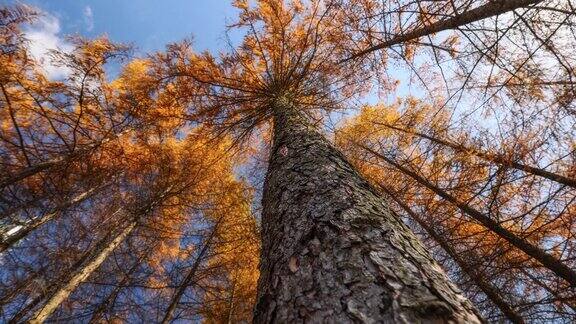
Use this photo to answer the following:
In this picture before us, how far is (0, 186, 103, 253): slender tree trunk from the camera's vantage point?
5.64m

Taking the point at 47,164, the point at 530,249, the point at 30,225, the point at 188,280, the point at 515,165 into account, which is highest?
the point at 515,165

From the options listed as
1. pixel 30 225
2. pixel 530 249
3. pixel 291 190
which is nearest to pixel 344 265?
pixel 291 190

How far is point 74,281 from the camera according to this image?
559 cm

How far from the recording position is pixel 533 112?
16.2 feet

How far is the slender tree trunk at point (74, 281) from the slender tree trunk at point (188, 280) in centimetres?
151

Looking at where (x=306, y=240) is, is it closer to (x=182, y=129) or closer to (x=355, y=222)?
(x=355, y=222)

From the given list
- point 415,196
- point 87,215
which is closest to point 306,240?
point 415,196

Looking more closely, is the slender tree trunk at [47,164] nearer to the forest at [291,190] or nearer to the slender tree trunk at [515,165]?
the forest at [291,190]

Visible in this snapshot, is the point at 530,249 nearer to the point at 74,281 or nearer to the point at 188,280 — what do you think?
the point at 188,280

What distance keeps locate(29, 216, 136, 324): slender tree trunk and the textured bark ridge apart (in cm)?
461

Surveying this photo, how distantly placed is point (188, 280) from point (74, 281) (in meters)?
A: 2.38

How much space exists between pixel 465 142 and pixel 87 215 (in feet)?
29.7

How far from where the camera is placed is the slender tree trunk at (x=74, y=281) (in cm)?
501

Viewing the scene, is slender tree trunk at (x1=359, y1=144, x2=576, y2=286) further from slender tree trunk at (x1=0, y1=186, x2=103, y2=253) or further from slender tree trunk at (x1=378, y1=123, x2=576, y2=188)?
slender tree trunk at (x1=0, y1=186, x2=103, y2=253)
